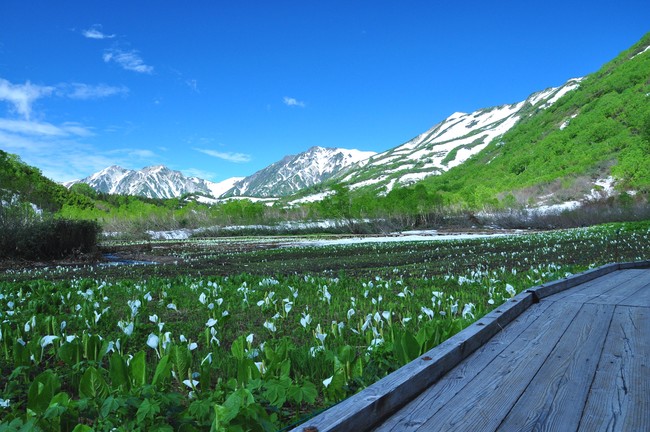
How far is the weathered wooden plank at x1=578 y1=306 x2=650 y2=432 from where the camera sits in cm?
213

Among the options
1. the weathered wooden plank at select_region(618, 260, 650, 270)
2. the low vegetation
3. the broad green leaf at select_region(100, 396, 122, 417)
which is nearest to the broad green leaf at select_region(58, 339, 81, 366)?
the low vegetation

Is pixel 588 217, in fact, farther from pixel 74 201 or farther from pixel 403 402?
pixel 74 201

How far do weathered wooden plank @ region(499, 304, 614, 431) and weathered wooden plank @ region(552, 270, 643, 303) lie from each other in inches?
67.0

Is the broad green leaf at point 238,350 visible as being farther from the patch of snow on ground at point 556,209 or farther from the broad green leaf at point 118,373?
the patch of snow on ground at point 556,209

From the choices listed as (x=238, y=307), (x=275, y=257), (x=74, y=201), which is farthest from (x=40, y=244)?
(x=74, y=201)

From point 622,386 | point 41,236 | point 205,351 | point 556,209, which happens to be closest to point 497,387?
point 622,386

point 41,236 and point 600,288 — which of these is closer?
point 600,288

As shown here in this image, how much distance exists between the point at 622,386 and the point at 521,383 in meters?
0.57

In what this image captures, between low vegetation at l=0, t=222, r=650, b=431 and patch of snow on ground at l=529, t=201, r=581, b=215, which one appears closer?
low vegetation at l=0, t=222, r=650, b=431

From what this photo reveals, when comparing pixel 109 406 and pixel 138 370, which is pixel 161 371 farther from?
pixel 109 406

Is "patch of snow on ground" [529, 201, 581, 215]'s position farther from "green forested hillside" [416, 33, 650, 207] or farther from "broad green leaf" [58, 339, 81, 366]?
"broad green leaf" [58, 339, 81, 366]

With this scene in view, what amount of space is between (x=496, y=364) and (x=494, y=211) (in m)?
68.5

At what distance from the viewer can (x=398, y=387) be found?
7.66 ft

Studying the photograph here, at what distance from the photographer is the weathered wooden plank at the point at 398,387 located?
76.2 inches
